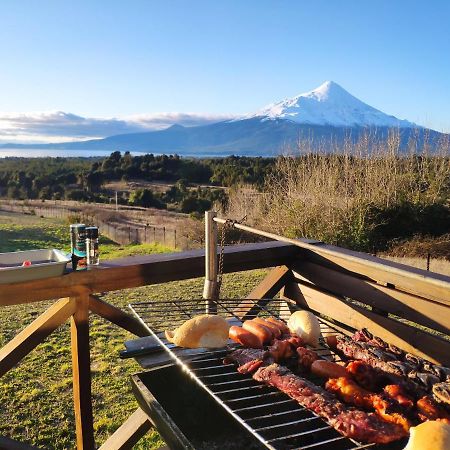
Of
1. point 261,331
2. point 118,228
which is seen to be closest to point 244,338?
point 261,331

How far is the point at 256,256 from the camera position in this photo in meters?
2.87

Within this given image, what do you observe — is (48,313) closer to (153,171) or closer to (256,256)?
(256,256)

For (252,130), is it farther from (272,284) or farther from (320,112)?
(272,284)

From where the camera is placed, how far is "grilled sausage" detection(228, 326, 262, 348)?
1.92 meters

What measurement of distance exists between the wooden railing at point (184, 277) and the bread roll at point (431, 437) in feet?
2.65

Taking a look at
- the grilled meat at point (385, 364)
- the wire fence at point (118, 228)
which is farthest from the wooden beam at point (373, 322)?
the wire fence at point (118, 228)

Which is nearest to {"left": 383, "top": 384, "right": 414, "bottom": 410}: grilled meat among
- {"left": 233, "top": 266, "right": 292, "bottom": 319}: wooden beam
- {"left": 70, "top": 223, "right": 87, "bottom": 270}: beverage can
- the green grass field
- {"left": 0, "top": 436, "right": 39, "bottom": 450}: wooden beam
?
{"left": 233, "top": 266, "right": 292, "bottom": 319}: wooden beam

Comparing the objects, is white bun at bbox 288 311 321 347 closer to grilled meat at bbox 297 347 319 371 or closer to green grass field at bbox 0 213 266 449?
grilled meat at bbox 297 347 319 371

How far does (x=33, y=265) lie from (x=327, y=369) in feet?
4.47

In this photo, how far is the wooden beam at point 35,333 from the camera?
7.40 feet

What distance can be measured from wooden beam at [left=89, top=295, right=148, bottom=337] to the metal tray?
235mm

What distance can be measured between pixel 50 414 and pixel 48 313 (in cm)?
→ 252

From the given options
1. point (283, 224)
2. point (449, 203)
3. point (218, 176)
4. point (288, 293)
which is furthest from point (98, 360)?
point (218, 176)

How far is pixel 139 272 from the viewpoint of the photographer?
246cm
